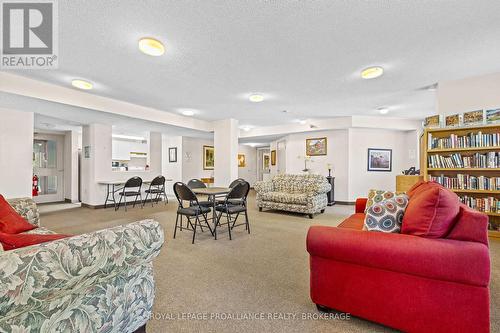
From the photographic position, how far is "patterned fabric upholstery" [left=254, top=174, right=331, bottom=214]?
197 inches

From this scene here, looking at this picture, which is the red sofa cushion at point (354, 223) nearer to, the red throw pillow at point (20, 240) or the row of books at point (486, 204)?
the row of books at point (486, 204)

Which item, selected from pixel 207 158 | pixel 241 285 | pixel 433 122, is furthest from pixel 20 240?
pixel 207 158

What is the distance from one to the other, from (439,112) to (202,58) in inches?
153

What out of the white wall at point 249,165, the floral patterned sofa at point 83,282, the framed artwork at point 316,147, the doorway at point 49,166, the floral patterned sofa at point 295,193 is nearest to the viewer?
the floral patterned sofa at point 83,282

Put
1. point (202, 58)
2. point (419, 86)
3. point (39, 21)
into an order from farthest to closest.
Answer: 1. point (419, 86)
2. point (202, 58)
3. point (39, 21)

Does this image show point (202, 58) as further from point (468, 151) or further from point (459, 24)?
point (468, 151)

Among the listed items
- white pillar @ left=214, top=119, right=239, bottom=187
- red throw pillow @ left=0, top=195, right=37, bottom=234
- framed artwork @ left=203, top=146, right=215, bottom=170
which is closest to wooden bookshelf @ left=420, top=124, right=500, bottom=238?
white pillar @ left=214, top=119, right=239, bottom=187

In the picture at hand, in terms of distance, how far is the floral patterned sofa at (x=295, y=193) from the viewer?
5000 mm

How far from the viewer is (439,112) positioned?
3824 millimetres

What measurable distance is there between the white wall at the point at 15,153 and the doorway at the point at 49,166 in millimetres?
2730

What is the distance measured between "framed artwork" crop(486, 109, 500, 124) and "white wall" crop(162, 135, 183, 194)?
26.7 ft

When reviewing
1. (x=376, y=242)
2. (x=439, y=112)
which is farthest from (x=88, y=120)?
(x=439, y=112)

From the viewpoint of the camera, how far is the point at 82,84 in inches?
150

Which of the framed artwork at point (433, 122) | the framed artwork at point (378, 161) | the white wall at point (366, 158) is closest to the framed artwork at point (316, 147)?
the white wall at point (366, 158)
